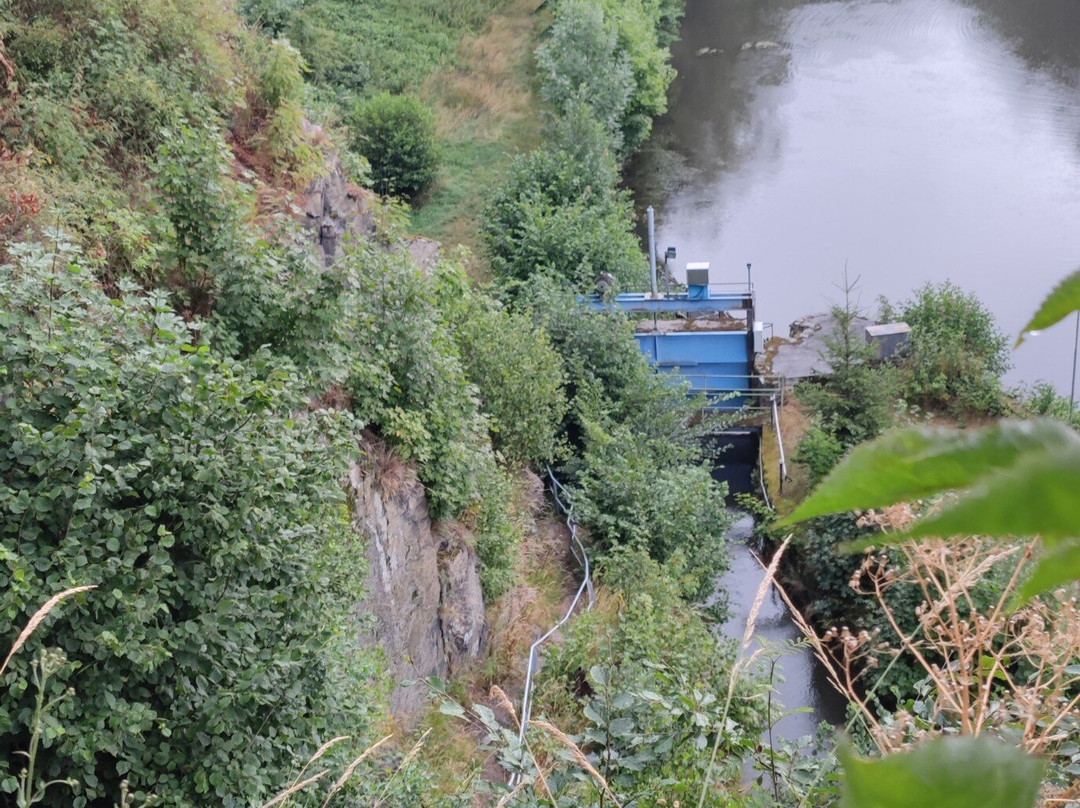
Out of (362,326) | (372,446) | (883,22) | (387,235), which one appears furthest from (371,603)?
(883,22)

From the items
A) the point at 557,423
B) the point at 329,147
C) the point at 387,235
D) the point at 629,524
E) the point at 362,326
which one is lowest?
the point at 629,524

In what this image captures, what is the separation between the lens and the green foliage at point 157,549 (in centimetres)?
371

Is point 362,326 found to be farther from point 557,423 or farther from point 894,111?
point 894,111

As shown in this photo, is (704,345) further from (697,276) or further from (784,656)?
(784,656)

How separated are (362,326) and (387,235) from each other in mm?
2551

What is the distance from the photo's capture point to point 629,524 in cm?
1051

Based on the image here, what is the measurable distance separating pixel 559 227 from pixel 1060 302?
605 inches

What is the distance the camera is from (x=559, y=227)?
50.8 ft

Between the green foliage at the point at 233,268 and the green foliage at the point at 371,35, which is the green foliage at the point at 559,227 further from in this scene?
the green foliage at the point at 233,268

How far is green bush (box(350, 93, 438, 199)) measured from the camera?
18.9 m

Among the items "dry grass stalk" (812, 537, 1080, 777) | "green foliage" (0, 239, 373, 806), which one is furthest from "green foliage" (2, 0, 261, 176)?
"dry grass stalk" (812, 537, 1080, 777)

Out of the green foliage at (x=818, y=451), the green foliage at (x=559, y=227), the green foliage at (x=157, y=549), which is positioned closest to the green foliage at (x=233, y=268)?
the green foliage at (x=157, y=549)

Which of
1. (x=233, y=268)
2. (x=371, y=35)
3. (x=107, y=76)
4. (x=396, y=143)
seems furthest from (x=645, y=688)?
(x=371, y=35)

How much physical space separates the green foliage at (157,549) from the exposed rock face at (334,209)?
4034 millimetres
